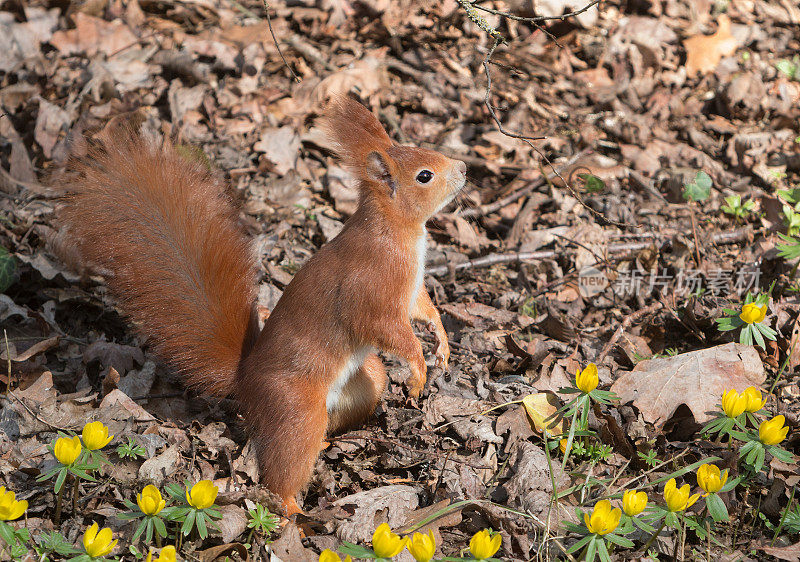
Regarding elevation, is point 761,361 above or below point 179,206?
below

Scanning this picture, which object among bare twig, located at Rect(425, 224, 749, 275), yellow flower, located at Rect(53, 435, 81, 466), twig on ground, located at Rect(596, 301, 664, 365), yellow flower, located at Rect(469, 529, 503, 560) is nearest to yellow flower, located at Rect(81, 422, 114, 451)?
yellow flower, located at Rect(53, 435, 81, 466)

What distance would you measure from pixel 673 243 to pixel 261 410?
271 centimetres

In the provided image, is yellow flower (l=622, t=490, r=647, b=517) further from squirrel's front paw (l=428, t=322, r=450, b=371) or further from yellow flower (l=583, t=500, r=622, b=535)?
squirrel's front paw (l=428, t=322, r=450, b=371)

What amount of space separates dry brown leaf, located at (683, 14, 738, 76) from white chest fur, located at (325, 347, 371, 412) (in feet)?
14.7

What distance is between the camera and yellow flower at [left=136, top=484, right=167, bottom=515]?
83.7 inches

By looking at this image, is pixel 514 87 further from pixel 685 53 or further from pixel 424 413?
pixel 424 413

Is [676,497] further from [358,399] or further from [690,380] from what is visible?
[358,399]

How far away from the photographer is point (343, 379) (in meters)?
3.00

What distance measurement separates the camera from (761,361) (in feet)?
11.0

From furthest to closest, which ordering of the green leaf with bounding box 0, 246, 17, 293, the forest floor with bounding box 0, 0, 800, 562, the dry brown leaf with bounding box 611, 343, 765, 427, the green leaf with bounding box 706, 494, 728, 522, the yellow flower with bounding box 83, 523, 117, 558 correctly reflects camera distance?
1. the green leaf with bounding box 0, 246, 17, 293
2. the dry brown leaf with bounding box 611, 343, 765, 427
3. the forest floor with bounding box 0, 0, 800, 562
4. the green leaf with bounding box 706, 494, 728, 522
5. the yellow flower with bounding box 83, 523, 117, 558

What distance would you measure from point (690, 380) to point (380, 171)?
1.52 meters

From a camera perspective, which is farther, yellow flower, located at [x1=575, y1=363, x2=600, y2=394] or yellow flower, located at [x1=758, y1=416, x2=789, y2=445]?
yellow flower, located at [x1=575, y1=363, x2=600, y2=394]

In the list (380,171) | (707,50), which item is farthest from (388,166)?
(707,50)

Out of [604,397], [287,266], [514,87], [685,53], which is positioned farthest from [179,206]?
[685,53]
